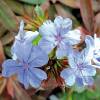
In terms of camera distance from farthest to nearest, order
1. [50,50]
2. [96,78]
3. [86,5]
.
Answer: [96,78] < [86,5] < [50,50]

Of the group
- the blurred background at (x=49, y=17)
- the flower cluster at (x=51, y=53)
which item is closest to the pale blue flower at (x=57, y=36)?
the flower cluster at (x=51, y=53)

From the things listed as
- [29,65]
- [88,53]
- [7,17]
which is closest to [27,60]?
[29,65]

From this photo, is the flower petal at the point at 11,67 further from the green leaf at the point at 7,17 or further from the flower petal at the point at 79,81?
the green leaf at the point at 7,17

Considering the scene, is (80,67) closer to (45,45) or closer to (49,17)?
(45,45)

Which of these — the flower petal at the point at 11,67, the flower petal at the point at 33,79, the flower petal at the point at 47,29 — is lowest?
the flower petal at the point at 33,79

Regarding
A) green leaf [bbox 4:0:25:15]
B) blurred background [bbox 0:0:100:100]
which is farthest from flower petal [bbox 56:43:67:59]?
green leaf [bbox 4:0:25:15]

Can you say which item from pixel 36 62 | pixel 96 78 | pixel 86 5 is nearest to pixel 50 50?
pixel 36 62

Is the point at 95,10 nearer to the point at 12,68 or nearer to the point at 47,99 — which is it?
the point at 47,99
